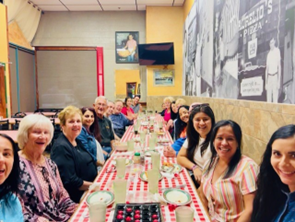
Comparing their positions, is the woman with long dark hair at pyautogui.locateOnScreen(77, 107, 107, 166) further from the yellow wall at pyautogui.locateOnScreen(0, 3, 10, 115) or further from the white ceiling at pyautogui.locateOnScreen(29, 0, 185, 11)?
the white ceiling at pyautogui.locateOnScreen(29, 0, 185, 11)

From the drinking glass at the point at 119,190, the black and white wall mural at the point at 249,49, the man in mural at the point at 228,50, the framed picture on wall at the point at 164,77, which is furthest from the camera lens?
the framed picture on wall at the point at 164,77

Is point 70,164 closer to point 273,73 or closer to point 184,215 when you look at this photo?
point 184,215

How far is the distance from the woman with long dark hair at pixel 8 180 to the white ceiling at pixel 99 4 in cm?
700

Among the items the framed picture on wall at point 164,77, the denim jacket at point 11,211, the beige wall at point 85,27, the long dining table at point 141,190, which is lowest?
the long dining table at point 141,190

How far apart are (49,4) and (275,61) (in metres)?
7.57

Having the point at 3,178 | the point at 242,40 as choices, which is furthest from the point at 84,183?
the point at 242,40

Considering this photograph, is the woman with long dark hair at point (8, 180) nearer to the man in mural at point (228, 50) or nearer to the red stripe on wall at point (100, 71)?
the man in mural at point (228, 50)

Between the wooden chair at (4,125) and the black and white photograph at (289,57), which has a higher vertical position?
→ the black and white photograph at (289,57)

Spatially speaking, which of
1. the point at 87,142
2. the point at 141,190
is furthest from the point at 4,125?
the point at 141,190

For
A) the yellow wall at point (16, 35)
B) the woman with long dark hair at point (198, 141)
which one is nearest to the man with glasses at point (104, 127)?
the woman with long dark hair at point (198, 141)

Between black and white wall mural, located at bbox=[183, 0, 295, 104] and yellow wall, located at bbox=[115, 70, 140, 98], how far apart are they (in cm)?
397

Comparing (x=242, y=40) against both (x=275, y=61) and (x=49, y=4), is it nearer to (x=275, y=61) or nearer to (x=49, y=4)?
(x=275, y=61)

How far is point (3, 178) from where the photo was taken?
1221 mm

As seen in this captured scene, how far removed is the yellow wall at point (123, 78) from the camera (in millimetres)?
8367
